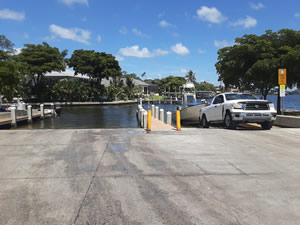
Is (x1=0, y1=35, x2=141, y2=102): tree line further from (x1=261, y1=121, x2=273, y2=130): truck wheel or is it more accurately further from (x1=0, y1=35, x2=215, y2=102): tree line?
(x1=261, y1=121, x2=273, y2=130): truck wheel

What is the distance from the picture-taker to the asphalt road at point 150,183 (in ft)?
12.1

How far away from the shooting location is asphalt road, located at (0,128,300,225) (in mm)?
3684

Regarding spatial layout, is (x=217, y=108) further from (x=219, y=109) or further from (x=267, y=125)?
(x=267, y=125)

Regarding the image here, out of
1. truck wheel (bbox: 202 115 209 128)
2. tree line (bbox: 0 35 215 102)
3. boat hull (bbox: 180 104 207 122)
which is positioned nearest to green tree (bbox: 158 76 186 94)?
tree line (bbox: 0 35 215 102)

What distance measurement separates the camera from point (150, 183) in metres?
5.00

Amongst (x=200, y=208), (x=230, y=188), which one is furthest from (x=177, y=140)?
(x=200, y=208)

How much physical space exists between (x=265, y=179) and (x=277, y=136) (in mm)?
6165

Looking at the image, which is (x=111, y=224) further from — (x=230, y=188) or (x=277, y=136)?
(x=277, y=136)

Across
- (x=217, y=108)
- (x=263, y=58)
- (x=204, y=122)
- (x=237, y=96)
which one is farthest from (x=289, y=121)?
(x=263, y=58)

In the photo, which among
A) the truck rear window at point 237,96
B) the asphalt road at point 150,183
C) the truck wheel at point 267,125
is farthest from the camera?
the truck rear window at point 237,96

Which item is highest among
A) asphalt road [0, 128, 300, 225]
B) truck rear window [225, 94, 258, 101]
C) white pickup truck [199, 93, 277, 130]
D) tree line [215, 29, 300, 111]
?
tree line [215, 29, 300, 111]

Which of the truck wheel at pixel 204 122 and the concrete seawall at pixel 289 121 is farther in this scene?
the truck wheel at pixel 204 122

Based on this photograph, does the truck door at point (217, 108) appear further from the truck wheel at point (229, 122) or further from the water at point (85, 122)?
the water at point (85, 122)

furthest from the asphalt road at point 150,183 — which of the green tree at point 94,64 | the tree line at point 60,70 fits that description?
the green tree at point 94,64
